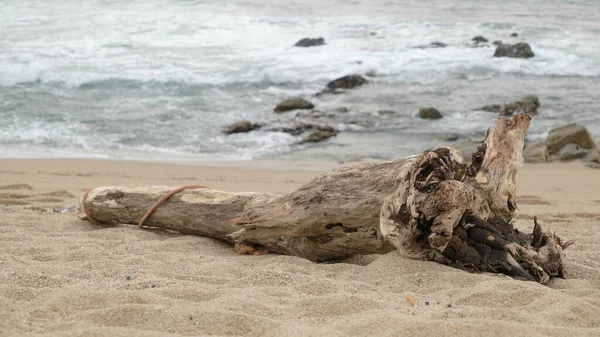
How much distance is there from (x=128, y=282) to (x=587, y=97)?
1481 centimetres

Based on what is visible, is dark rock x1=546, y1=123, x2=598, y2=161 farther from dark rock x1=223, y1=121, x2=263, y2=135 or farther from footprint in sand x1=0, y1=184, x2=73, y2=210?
footprint in sand x1=0, y1=184, x2=73, y2=210

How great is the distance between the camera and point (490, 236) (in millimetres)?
4125

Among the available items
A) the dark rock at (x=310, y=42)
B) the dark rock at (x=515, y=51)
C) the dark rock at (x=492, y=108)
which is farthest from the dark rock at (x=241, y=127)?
the dark rock at (x=515, y=51)

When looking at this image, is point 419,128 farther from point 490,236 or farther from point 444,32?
point 444,32

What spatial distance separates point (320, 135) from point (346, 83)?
4754 mm

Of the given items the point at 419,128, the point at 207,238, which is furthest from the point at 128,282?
the point at 419,128

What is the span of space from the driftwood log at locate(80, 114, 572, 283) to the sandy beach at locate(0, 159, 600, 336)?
0.43 feet

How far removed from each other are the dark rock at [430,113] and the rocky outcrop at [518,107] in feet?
3.51

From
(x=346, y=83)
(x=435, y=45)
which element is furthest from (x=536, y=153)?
(x=435, y=45)

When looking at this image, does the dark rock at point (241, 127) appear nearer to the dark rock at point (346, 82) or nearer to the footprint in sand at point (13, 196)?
the dark rock at point (346, 82)

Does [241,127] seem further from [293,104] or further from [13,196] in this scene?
[13,196]

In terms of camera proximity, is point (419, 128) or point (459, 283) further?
point (419, 128)

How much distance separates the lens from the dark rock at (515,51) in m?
21.2

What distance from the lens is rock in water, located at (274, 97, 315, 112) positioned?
15.5 meters
